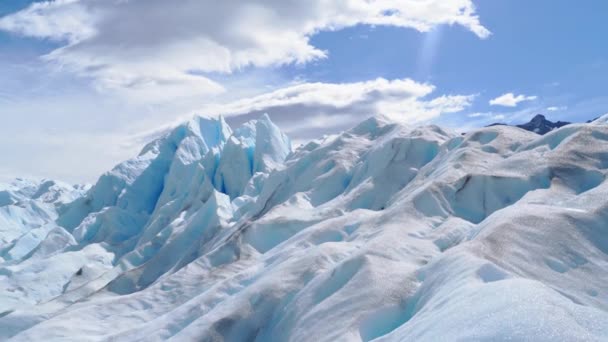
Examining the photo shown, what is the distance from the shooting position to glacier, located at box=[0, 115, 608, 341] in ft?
39.1

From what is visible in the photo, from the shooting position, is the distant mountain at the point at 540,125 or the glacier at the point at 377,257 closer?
the glacier at the point at 377,257

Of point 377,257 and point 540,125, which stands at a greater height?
point 377,257

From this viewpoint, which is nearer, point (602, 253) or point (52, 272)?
point (602, 253)

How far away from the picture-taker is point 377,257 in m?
16.5

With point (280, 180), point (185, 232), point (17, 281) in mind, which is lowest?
point (17, 281)

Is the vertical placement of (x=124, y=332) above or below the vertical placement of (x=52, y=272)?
above

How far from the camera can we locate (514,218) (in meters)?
16.3

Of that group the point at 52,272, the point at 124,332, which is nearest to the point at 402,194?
the point at 124,332

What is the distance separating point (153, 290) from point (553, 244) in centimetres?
1641

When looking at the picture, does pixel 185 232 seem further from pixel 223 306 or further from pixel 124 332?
pixel 223 306

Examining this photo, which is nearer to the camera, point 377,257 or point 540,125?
point 377,257

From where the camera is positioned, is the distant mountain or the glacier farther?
the distant mountain

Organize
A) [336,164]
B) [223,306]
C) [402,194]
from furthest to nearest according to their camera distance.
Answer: [336,164]
[402,194]
[223,306]

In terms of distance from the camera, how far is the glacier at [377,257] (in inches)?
469
